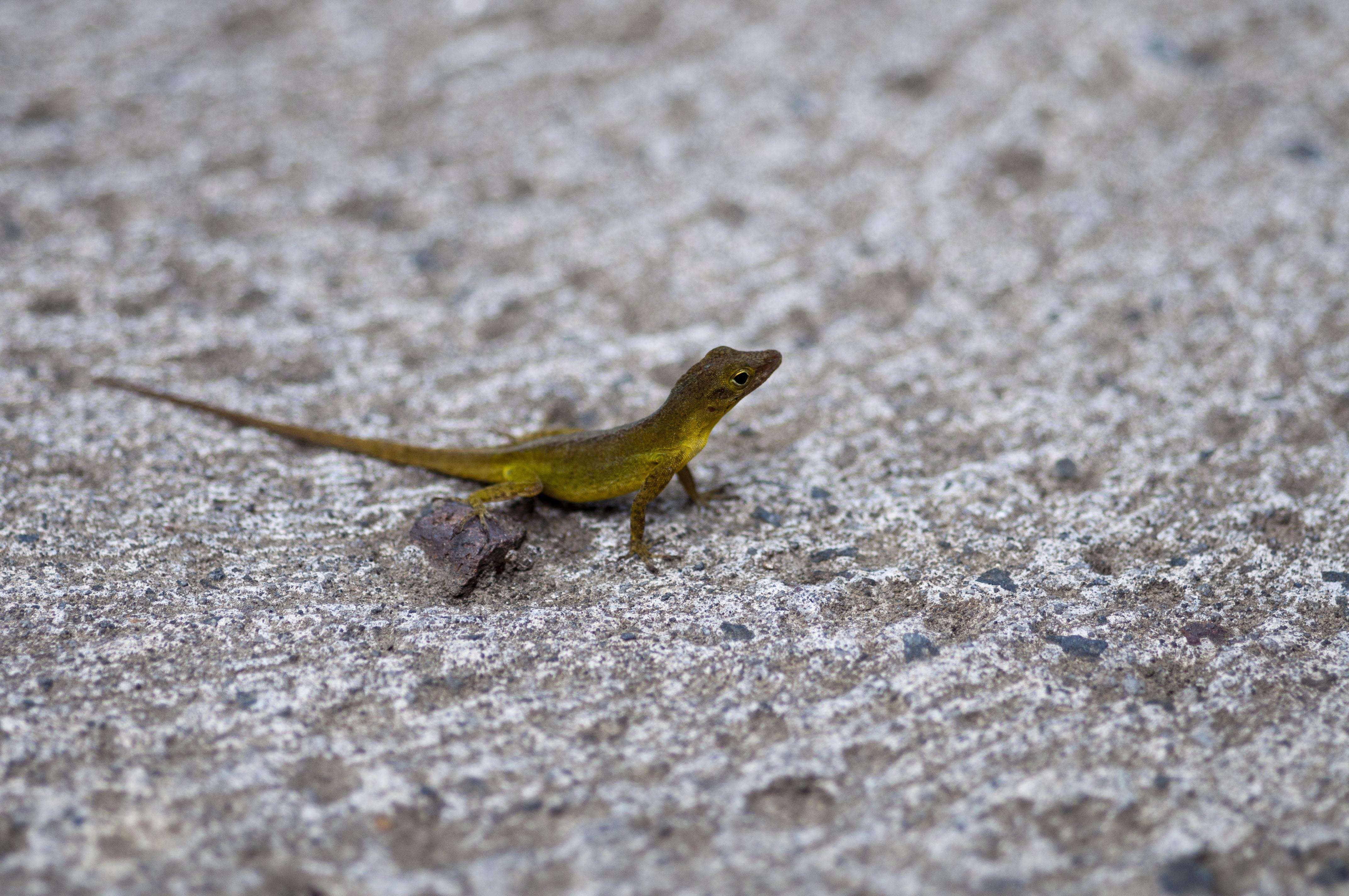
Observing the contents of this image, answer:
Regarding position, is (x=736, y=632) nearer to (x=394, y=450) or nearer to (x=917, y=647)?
(x=917, y=647)

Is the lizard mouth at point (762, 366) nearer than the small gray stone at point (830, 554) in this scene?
No

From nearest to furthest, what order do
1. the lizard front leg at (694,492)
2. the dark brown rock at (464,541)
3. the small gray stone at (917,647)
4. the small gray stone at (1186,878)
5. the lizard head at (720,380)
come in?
the small gray stone at (1186,878) → the small gray stone at (917,647) → the dark brown rock at (464,541) → the lizard head at (720,380) → the lizard front leg at (694,492)

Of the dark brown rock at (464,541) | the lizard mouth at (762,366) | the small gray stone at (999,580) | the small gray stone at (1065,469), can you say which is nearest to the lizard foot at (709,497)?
the lizard mouth at (762,366)

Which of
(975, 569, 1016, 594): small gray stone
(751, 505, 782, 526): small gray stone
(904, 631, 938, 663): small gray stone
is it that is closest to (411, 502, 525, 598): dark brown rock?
(751, 505, 782, 526): small gray stone

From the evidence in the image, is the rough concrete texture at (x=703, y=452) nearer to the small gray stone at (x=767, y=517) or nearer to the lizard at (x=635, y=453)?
the small gray stone at (x=767, y=517)

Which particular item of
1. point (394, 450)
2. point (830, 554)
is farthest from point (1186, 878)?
point (394, 450)

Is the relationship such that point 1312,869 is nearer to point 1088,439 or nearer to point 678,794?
point 678,794

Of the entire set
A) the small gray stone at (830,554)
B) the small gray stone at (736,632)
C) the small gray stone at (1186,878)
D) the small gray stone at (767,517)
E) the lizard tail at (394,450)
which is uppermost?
the lizard tail at (394,450)

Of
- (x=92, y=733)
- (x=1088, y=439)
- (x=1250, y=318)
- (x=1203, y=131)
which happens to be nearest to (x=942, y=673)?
(x=1088, y=439)

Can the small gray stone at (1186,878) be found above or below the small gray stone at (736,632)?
below
